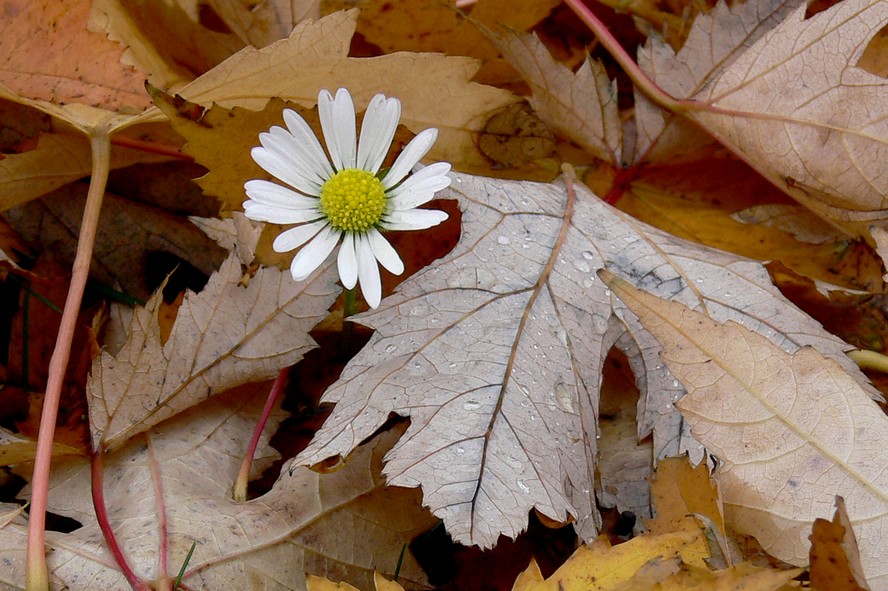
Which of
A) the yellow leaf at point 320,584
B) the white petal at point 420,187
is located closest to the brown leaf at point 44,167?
the white petal at point 420,187

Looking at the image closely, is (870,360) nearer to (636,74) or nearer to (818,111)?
(818,111)

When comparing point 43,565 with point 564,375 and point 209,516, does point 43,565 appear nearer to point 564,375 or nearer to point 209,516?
point 209,516

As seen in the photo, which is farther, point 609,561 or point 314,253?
point 314,253

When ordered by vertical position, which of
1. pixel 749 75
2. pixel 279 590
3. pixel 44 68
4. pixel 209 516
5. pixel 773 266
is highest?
pixel 44 68

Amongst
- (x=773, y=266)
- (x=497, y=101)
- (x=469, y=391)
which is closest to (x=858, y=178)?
(x=773, y=266)

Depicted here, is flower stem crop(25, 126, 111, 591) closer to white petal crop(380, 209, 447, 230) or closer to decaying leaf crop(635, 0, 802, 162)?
white petal crop(380, 209, 447, 230)

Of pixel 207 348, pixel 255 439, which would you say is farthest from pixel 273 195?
pixel 255 439
